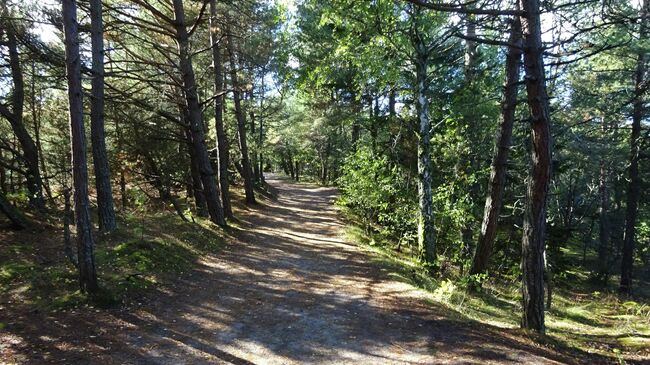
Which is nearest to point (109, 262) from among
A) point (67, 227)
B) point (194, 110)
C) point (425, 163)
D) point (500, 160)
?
point (67, 227)

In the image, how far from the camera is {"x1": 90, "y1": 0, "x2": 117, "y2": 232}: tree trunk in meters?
9.16

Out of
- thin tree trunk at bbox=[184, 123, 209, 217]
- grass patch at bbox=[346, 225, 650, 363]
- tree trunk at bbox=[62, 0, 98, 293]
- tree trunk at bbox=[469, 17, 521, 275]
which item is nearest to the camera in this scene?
tree trunk at bbox=[62, 0, 98, 293]

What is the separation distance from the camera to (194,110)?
1238 centimetres

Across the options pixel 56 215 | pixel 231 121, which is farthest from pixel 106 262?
pixel 231 121

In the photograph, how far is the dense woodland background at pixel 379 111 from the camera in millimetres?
5902

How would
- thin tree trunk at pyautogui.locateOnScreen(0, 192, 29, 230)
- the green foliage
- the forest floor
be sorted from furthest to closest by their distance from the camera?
the green foliage, thin tree trunk at pyautogui.locateOnScreen(0, 192, 29, 230), the forest floor

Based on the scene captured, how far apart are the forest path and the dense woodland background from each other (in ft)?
3.04

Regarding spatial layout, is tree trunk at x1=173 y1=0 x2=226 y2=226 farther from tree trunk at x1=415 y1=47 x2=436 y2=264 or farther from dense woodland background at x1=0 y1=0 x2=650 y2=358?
tree trunk at x1=415 y1=47 x2=436 y2=264

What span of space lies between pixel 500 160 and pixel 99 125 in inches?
362

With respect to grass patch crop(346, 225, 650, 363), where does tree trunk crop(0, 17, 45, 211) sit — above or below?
above

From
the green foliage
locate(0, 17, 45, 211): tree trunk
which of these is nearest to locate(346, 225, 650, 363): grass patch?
the green foliage

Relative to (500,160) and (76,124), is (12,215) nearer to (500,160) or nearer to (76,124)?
(76,124)

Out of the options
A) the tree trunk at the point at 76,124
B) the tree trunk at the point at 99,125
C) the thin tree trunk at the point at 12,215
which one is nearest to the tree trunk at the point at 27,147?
the thin tree trunk at the point at 12,215

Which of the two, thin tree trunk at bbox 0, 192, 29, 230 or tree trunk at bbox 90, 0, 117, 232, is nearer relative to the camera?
tree trunk at bbox 90, 0, 117, 232
